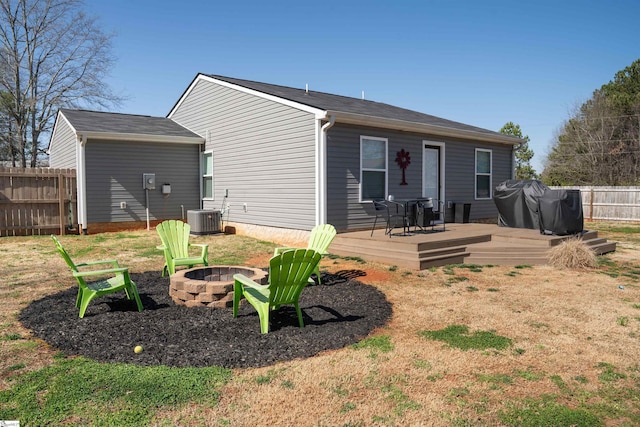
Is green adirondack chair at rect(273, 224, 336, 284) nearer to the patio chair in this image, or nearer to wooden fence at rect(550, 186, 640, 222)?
the patio chair

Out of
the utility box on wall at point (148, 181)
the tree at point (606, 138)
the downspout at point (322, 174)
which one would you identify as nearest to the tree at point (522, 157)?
the tree at point (606, 138)

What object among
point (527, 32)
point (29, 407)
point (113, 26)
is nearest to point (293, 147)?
point (29, 407)

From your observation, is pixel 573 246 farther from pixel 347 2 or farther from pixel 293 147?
pixel 347 2

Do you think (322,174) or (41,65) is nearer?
(322,174)

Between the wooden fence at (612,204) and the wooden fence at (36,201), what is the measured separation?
19.5 m

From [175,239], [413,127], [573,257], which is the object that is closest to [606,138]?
[413,127]

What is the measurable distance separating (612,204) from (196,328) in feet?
66.0

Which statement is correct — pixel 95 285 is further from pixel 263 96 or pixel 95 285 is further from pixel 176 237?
pixel 263 96

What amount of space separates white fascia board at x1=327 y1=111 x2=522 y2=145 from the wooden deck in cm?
260

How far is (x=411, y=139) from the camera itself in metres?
11.5

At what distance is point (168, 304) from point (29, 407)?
8.53 feet

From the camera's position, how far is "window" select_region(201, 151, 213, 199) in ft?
45.0

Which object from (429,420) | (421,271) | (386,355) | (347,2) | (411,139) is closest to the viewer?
(429,420)

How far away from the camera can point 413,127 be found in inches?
434
